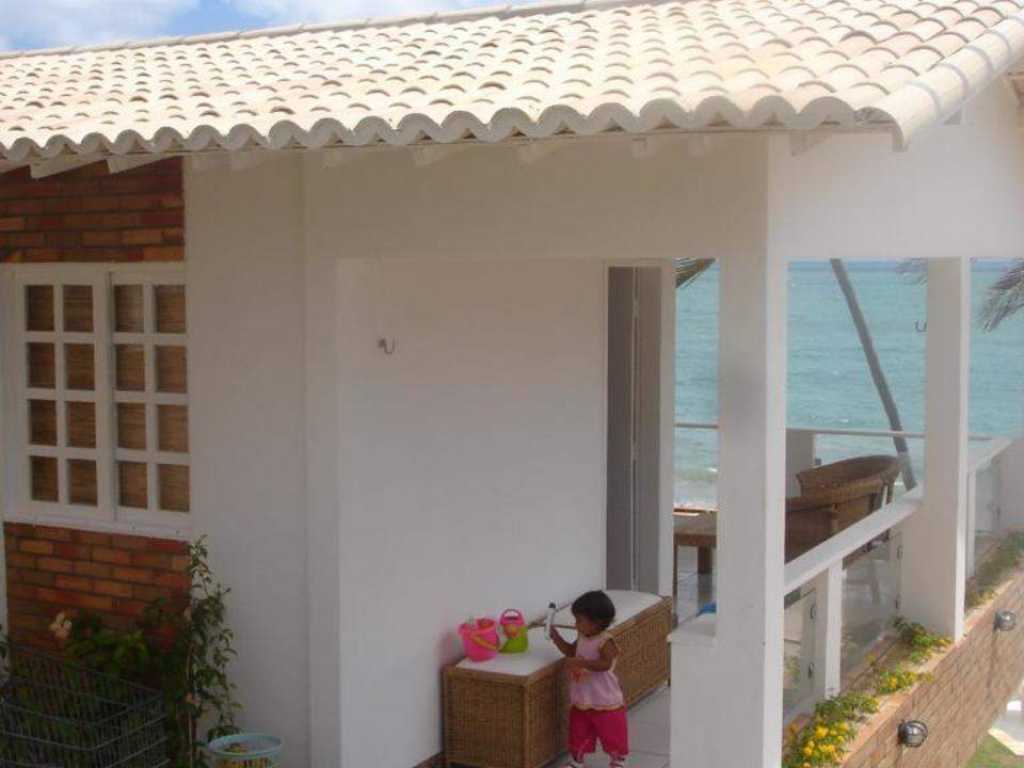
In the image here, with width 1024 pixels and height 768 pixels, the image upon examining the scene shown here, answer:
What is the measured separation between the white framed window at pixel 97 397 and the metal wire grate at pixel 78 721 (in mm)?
896

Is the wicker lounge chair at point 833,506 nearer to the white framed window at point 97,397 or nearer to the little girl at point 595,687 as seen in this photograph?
the little girl at point 595,687

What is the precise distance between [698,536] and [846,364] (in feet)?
193

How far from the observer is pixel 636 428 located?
37.3ft

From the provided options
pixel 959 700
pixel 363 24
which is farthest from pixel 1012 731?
pixel 363 24

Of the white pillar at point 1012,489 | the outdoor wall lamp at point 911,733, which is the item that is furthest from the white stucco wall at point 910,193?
the outdoor wall lamp at point 911,733

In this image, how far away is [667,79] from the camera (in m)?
5.80

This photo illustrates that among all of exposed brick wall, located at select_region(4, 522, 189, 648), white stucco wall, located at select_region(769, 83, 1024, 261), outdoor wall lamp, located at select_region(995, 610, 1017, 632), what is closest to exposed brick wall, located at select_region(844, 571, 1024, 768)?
outdoor wall lamp, located at select_region(995, 610, 1017, 632)

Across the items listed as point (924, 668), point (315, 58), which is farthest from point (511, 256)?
point (924, 668)

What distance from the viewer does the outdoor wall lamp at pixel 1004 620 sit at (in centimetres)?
1083

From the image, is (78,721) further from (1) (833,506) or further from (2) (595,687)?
(1) (833,506)

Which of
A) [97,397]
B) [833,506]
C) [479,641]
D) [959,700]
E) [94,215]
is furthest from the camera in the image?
[833,506]

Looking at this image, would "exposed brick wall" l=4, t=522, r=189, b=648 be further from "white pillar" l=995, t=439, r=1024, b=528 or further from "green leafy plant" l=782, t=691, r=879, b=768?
"white pillar" l=995, t=439, r=1024, b=528

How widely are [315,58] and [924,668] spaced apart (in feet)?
16.6

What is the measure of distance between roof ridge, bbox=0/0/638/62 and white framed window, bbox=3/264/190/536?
2335mm
